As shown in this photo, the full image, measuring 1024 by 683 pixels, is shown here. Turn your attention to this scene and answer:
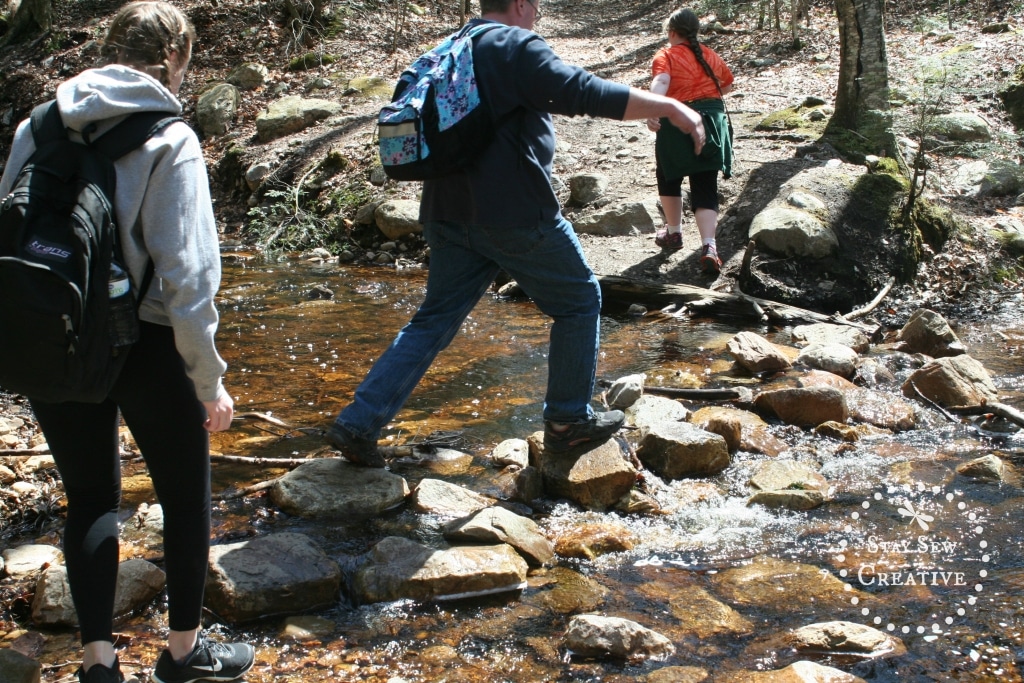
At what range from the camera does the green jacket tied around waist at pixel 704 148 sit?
654 centimetres

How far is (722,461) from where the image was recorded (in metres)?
4.07

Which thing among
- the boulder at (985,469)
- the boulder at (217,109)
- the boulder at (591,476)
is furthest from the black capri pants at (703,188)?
the boulder at (217,109)

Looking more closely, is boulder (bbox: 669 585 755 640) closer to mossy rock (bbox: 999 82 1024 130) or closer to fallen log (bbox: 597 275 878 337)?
fallen log (bbox: 597 275 878 337)

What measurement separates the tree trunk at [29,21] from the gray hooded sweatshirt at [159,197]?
16872 millimetres

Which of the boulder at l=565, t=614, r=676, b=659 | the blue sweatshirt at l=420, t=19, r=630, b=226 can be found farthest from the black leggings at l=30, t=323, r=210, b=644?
the blue sweatshirt at l=420, t=19, r=630, b=226

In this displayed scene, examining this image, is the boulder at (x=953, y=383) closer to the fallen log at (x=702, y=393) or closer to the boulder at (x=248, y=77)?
the fallen log at (x=702, y=393)

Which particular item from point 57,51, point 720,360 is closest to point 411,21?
point 57,51

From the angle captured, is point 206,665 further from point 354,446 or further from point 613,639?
point 354,446

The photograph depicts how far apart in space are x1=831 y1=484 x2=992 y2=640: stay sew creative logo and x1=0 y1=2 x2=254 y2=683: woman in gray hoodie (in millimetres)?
2060

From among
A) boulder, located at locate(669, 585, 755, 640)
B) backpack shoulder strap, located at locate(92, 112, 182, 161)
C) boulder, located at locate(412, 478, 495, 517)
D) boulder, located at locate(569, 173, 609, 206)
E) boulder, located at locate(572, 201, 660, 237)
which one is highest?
backpack shoulder strap, located at locate(92, 112, 182, 161)

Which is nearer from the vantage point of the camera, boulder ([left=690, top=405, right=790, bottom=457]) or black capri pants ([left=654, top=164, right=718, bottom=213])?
boulder ([left=690, top=405, right=790, bottom=457])

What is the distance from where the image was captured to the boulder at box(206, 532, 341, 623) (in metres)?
2.85

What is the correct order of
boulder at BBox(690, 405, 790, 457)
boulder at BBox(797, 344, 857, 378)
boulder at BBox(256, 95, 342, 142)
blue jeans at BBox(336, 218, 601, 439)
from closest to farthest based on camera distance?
blue jeans at BBox(336, 218, 601, 439)
boulder at BBox(690, 405, 790, 457)
boulder at BBox(797, 344, 857, 378)
boulder at BBox(256, 95, 342, 142)

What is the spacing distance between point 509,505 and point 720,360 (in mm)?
2532
